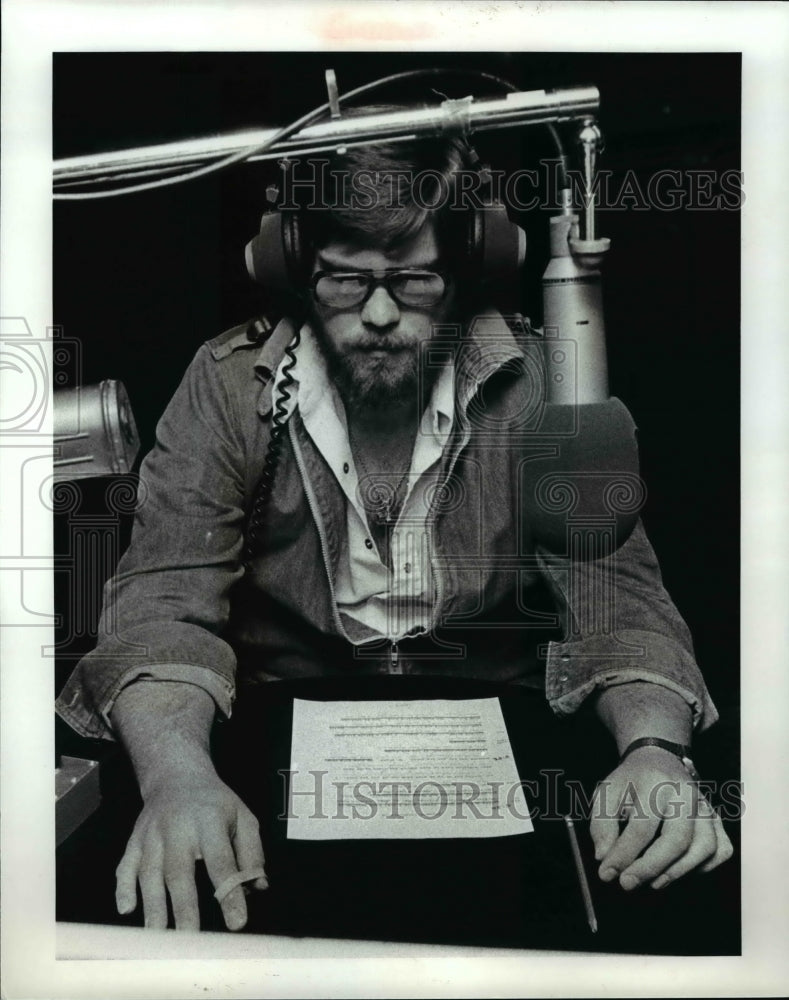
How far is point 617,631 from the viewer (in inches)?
64.0

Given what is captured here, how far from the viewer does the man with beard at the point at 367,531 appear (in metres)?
1.59

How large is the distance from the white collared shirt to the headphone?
0.33ft

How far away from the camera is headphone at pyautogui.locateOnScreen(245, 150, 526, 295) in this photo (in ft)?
5.17

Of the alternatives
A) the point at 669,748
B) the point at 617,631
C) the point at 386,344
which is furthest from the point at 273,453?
the point at 669,748

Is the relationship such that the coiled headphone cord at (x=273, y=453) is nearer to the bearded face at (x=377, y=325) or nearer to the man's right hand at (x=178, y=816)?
the bearded face at (x=377, y=325)

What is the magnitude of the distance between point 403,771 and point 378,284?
27.0 inches

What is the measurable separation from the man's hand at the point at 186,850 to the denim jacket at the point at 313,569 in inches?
4.8

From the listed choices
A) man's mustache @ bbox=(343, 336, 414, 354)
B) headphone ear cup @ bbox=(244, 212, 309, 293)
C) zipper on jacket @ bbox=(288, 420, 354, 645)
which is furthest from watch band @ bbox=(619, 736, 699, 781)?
headphone ear cup @ bbox=(244, 212, 309, 293)

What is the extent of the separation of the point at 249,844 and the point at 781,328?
41.0 inches

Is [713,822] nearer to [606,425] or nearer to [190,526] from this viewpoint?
[606,425]

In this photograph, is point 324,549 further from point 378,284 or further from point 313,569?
point 378,284

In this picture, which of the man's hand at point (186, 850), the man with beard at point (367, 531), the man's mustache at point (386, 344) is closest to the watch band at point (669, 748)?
the man with beard at point (367, 531)

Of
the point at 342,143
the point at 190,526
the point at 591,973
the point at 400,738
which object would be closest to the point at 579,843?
the point at 591,973

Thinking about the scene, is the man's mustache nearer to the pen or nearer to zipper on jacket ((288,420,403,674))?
zipper on jacket ((288,420,403,674))
